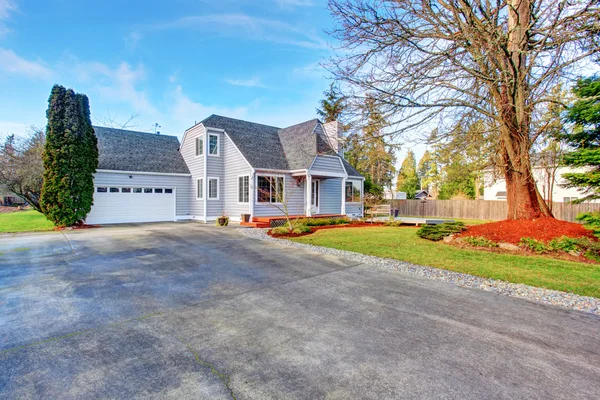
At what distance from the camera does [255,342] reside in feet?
10.2

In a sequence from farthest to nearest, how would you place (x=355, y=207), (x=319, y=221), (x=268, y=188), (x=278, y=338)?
(x=355, y=207) → (x=268, y=188) → (x=319, y=221) → (x=278, y=338)

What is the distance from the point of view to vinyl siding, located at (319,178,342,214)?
59.3 ft

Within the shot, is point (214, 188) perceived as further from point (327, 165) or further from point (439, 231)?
point (439, 231)

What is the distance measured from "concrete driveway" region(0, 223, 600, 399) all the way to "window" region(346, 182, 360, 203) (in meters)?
14.1

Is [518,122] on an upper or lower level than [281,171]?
upper

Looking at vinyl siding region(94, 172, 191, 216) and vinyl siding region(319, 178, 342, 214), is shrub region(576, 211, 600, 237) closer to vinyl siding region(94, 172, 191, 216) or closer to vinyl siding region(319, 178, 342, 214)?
vinyl siding region(319, 178, 342, 214)

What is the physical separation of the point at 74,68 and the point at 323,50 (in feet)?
55.1

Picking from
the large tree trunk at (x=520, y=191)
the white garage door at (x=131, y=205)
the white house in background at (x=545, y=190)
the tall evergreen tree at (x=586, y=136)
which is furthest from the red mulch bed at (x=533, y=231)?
the white garage door at (x=131, y=205)

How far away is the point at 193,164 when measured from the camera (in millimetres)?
18078

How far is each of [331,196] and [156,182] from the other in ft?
35.7

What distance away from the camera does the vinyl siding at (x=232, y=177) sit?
15.5m

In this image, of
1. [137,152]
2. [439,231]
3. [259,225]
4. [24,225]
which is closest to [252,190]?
[259,225]

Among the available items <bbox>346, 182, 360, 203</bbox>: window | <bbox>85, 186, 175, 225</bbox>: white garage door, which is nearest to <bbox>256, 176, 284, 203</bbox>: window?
<bbox>346, 182, 360, 203</bbox>: window

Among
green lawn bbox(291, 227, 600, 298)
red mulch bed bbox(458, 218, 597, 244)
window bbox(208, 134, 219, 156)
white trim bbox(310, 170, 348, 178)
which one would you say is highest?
window bbox(208, 134, 219, 156)
